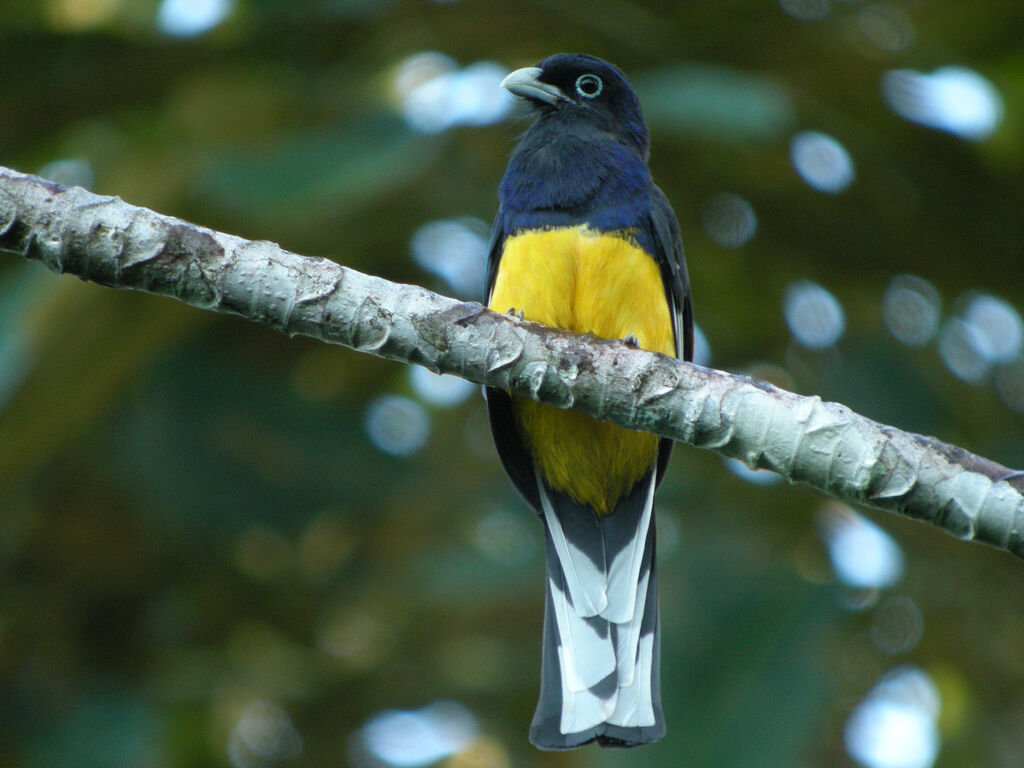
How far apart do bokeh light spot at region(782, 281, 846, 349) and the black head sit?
4.38ft

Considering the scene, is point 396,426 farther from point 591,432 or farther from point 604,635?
point 604,635

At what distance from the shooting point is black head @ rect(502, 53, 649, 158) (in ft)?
14.3

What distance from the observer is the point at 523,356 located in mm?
2746

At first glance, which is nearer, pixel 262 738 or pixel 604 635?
pixel 604 635

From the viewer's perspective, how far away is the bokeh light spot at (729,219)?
5336 millimetres

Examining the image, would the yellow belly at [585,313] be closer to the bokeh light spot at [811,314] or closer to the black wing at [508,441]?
the black wing at [508,441]

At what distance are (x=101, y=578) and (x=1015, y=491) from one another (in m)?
4.02

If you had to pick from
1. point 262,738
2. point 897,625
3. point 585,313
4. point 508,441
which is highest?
point 585,313

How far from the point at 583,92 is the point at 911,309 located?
1987 mm

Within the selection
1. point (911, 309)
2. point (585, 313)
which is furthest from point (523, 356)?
point (911, 309)

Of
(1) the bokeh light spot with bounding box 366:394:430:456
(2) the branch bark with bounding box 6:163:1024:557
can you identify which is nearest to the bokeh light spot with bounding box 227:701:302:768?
(1) the bokeh light spot with bounding box 366:394:430:456

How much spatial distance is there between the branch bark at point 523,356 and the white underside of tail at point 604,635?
3.18 feet

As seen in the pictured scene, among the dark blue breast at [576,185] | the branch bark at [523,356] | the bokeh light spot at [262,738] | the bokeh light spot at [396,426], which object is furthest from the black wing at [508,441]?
the bokeh light spot at [262,738]

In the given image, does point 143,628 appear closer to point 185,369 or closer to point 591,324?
point 185,369
